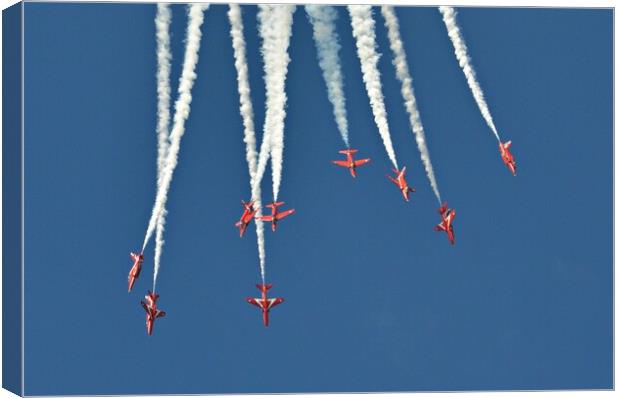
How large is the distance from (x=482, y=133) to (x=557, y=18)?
81.4 inches

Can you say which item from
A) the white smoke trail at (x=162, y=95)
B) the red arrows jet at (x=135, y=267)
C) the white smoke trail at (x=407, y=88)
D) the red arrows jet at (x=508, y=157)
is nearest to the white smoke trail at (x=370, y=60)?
the white smoke trail at (x=407, y=88)

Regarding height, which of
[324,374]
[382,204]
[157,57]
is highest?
[157,57]

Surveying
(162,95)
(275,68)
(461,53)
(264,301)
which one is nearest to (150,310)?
(264,301)

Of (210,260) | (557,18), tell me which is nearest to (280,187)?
(210,260)

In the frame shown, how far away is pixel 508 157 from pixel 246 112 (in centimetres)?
392

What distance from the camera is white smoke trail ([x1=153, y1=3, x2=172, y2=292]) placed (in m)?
31.1

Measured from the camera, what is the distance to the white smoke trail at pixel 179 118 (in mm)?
31125

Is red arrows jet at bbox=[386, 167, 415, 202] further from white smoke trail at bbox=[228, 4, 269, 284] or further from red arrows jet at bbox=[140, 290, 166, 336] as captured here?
red arrows jet at bbox=[140, 290, 166, 336]

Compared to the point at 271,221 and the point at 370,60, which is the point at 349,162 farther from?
the point at 370,60

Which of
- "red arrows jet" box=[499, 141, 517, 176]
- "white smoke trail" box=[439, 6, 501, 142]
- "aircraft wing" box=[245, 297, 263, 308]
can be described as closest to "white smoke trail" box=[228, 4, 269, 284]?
"aircraft wing" box=[245, 297, 263, 308]

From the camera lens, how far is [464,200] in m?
31.8

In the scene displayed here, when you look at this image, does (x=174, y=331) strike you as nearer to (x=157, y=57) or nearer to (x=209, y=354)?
(x=209, y=354)

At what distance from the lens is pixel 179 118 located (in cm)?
3116

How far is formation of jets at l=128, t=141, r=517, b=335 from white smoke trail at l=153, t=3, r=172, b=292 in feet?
1.02
